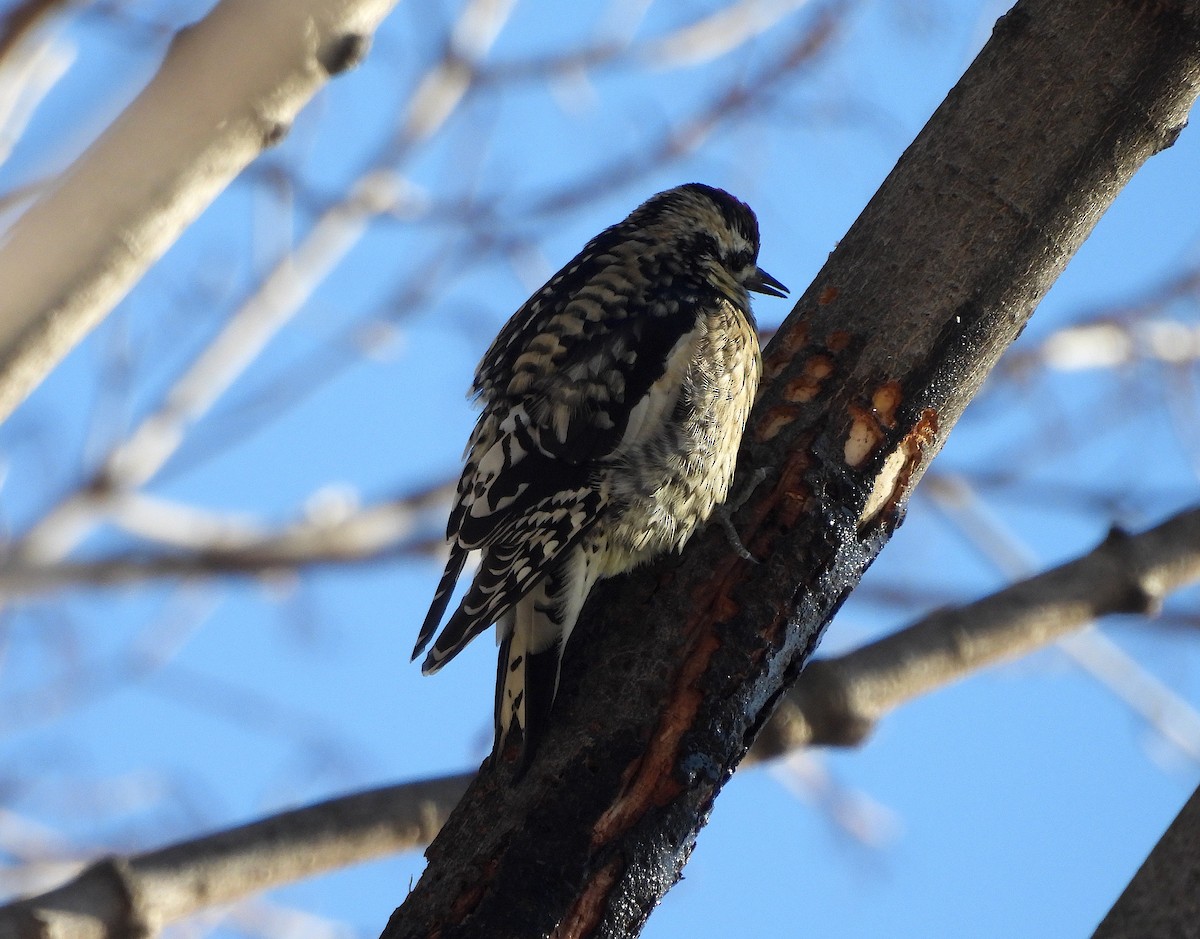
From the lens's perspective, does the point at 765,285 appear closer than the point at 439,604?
No

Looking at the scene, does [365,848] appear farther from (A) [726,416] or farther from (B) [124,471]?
(B) [124,471]

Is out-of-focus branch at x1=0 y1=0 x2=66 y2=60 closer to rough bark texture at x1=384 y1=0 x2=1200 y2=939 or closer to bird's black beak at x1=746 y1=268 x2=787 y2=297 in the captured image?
rough bark texture at x1=384 y1=0 x2=1200 y2=939

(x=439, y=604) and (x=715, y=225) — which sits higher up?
(x=715, y=225)

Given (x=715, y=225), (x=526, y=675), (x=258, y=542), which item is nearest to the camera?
(x=526, y=675)

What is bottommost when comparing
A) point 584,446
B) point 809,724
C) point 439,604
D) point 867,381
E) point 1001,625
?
point 809,724

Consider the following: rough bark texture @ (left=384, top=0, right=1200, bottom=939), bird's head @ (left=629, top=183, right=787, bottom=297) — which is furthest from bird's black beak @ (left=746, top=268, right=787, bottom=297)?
rough bark texture @ (left=384, top=0, right=1200, bottom=939)

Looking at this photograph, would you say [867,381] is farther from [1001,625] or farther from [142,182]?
[142,182]

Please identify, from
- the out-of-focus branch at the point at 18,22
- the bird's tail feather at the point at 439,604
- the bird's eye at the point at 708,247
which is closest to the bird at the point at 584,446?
the bird's tail feather at the point at 439,604

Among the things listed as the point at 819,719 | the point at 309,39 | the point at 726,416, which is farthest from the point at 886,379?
the point at 309,39

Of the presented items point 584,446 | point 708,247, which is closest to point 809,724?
point 584,446

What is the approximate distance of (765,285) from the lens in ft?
14.1

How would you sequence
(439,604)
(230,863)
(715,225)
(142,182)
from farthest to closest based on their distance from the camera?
(715,225), (439,604), (230,863), (142,182)

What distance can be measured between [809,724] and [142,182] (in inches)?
85.5

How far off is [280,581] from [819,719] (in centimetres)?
384
